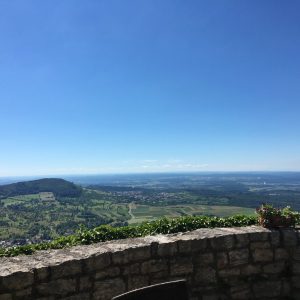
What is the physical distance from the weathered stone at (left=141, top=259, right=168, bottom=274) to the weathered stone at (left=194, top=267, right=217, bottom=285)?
0.53 meters

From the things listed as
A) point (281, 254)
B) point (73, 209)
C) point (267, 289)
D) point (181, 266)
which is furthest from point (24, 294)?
point (73, 209)

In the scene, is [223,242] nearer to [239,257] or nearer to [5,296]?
[239,257]

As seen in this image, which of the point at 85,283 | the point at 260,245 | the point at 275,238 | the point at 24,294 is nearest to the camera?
the point at 24,294

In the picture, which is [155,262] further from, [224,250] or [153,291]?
[153,291]

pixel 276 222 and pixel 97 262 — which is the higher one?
pixel 276 222

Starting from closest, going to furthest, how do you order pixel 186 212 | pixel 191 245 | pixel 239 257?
pixel 191 245, pixel 239 257, pixel 186 212

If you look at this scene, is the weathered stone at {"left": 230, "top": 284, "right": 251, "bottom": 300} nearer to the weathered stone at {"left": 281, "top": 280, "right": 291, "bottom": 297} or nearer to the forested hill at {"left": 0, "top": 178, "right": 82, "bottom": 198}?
the weathered stone at {"left": 281, "top": 280, "right": 291, "bottom": 297}

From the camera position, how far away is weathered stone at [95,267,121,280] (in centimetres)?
477

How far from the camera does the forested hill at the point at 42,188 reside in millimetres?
132350

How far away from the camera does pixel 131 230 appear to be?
588 cm

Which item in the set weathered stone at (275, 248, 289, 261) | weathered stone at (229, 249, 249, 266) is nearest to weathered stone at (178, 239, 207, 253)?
weathered stone at (229, 249, 249, 266)

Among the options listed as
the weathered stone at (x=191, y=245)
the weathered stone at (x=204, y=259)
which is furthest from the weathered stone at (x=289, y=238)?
the weathered stone at (x=191, y=245)

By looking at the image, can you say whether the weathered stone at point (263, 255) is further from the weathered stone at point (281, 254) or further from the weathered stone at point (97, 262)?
the weathered stone at point (97, 262)

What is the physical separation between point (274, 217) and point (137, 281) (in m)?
2.58
